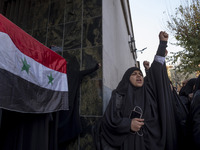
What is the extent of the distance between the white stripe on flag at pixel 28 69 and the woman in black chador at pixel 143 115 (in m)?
0.93

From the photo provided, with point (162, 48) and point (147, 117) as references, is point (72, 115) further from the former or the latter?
point (162, 48)

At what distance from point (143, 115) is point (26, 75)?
1.59 m

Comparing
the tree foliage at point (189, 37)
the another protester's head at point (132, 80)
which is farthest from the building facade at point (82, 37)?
the tree foliage at point (189, 37)

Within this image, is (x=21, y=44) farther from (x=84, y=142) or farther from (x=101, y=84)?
(x=84, y=142)

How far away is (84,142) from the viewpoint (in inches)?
98.3

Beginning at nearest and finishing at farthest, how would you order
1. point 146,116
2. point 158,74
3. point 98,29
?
1. point 146,116
2. point 158,74
3. point 98,29

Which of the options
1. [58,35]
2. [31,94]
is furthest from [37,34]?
[31,94]

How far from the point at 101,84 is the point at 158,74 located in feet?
3.56

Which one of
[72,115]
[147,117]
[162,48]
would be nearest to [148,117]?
[147,117]

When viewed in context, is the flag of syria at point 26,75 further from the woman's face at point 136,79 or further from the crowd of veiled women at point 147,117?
the woman's face at point 136,79

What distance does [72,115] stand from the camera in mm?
2398

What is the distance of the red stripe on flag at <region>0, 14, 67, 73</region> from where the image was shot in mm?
1300

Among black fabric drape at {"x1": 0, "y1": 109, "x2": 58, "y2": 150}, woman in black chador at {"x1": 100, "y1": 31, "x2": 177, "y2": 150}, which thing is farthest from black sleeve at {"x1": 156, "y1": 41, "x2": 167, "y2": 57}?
black fabric drape at {"x1": 0, "y1": 109, "x2": 58, "y2": 150}

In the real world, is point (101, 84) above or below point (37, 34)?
below
